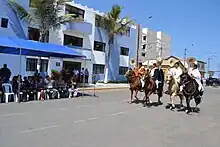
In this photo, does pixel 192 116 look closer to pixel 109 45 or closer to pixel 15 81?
pixel 15 81

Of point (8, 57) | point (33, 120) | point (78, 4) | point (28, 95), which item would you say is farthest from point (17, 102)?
point (78, 4)

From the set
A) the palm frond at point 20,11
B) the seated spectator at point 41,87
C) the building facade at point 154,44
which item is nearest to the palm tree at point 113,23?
the palm frond at point 20,11

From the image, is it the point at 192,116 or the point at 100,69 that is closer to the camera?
the point at 192,116

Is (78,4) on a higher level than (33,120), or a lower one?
higher

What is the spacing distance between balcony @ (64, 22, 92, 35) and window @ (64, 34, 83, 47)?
3.67 feet

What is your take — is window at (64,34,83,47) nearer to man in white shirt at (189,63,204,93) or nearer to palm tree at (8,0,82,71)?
palm tree at (8,0,82,71)

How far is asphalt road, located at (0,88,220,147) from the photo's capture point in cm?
831

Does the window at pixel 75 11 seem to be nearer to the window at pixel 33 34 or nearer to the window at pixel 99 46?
the window at pixel 99 46

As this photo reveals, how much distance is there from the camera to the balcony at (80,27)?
3484 centimetres

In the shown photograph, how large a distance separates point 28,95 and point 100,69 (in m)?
24.9

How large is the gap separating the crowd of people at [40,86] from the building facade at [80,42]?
8.38 metres

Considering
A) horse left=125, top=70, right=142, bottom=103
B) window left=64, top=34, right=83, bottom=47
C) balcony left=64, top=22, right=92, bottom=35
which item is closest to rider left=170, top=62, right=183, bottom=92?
horse left=125, top=70, right=142, bottom=103

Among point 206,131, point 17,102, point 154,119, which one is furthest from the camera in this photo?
point 17,102

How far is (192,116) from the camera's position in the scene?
1448 centimetres
